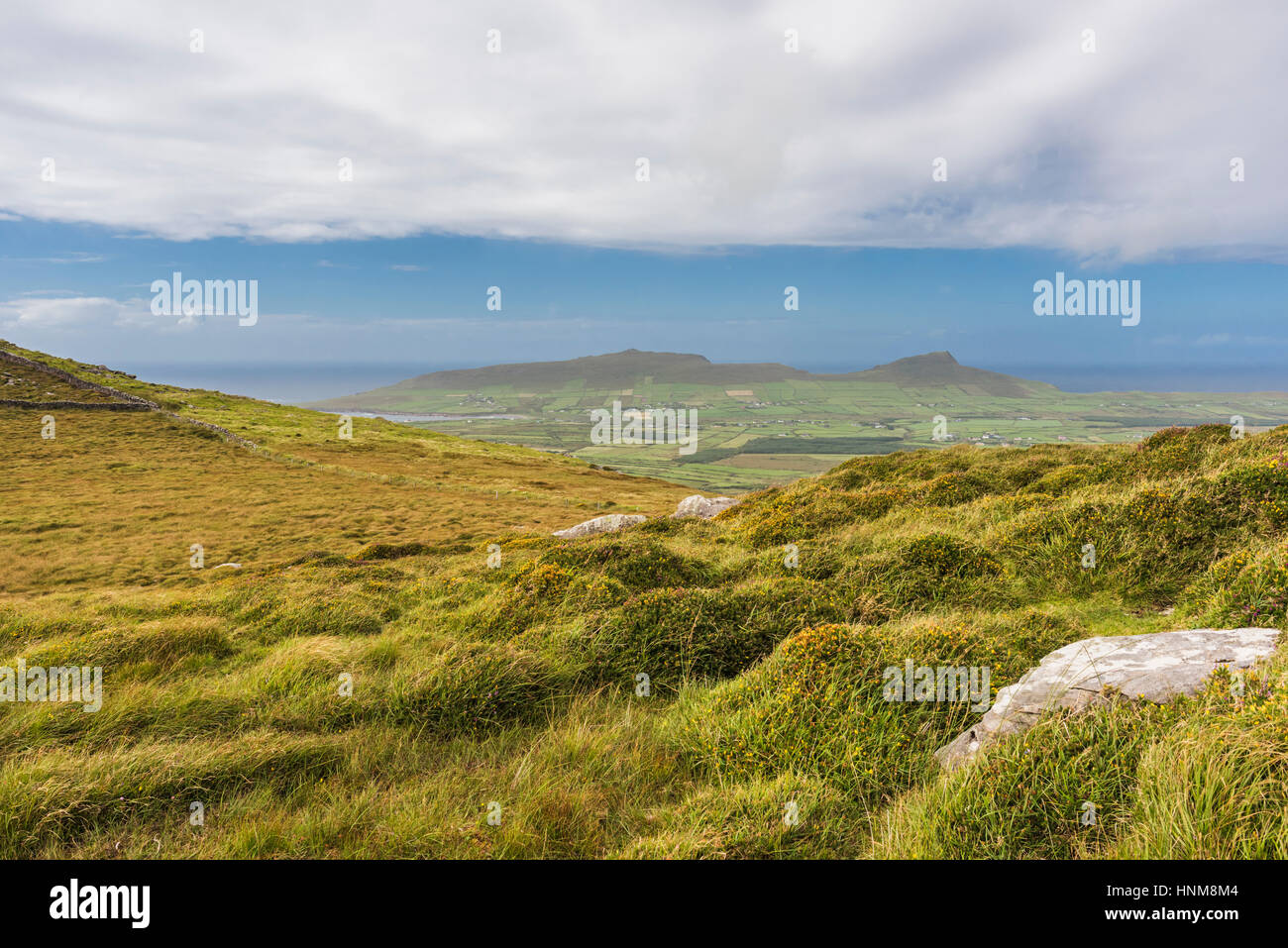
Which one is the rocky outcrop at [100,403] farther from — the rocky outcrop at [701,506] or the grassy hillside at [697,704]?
the grassy hillside at [697,704]

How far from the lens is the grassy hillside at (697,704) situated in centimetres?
382

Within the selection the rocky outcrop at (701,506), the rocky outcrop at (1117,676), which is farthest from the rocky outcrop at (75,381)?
the rocky outcrop at (1117,676)

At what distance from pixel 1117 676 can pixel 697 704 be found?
368cm

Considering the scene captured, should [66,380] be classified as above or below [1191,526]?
above

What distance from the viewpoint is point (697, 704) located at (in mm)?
5902

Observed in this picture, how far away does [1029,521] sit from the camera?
10.6m

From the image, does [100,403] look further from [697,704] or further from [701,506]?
[697,704]

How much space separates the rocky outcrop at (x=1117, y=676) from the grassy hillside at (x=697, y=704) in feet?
0.89

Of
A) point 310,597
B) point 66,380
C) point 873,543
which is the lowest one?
point 310,597

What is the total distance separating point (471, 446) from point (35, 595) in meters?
57.1

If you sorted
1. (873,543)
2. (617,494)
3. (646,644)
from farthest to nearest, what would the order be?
(617,494)
(873,543)
(646,644)

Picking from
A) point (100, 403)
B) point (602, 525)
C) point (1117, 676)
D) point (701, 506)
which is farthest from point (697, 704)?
point (100, 403)
